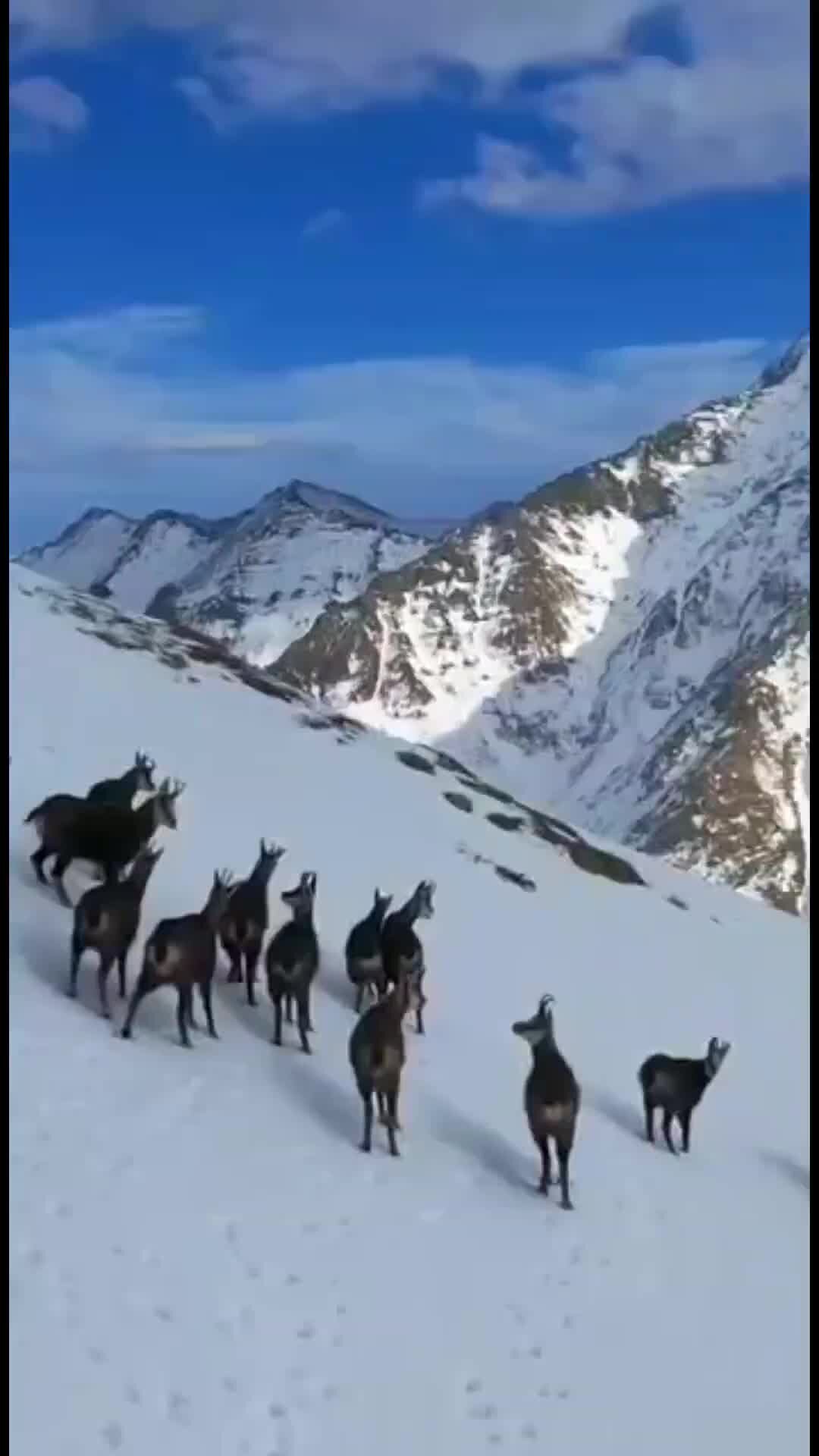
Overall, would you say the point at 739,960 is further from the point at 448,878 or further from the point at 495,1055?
the point at 495,1055

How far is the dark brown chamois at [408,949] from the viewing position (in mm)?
21844

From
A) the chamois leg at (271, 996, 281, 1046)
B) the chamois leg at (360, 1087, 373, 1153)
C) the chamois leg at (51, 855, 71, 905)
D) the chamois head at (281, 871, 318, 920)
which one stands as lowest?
the chamois leg at (360, 1087, 373, 1153)

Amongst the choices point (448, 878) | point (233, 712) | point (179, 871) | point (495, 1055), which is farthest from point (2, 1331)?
point (233, 712)

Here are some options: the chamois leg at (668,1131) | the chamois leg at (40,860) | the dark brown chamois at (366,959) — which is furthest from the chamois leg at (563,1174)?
the chamois leg at (40,860)

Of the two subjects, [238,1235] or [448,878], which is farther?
[448,878]

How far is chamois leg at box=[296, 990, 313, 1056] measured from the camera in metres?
19.0

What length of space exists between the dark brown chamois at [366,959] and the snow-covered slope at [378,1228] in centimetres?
43

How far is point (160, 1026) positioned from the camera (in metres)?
18.2

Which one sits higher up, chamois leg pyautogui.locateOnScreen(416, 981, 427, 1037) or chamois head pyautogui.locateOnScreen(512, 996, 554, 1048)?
chamois head pyautogui.locateOnScreen(512, 996, 554, 1048)

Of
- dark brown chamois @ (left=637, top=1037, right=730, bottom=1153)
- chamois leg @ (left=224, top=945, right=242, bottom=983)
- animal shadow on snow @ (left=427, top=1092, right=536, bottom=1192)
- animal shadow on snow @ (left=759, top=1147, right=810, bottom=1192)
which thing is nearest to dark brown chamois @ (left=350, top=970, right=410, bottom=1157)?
animal shadow on snow @ (left=427, top=1092, right=536, bottom=1192)

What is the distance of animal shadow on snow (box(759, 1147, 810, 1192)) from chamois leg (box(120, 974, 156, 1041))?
887cm

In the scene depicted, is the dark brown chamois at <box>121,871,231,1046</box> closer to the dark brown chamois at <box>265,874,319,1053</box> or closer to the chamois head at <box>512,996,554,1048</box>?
the dark brown chamois at <box>265,874,319,1053</box>

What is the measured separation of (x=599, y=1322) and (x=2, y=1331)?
573cm

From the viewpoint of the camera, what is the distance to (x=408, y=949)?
72.6 ft
